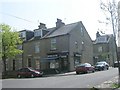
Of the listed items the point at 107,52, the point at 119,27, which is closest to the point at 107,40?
the point at 107,52

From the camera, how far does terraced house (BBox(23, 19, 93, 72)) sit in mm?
42312

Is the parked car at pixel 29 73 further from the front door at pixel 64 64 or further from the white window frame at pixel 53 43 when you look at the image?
the white window frame at pixel 53 43

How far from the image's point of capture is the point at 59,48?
43.6 m

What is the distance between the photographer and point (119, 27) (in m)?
16.9

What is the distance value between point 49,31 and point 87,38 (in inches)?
296

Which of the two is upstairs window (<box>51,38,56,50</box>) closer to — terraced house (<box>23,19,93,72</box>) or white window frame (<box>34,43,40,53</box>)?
terraced house (<box>23,19,93,72</box>)

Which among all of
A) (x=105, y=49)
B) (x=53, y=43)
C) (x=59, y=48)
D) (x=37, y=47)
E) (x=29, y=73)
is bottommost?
(x=29, y=73)

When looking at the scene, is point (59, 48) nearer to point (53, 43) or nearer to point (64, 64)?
point (53, 43)

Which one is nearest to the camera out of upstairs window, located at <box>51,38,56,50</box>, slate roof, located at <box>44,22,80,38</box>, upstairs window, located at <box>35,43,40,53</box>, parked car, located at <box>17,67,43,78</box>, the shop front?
parked car, located at <box>17,67,43,78</box>

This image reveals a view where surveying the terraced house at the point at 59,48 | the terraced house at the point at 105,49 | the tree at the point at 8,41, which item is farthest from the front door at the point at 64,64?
the terraced house at the point at 105,49

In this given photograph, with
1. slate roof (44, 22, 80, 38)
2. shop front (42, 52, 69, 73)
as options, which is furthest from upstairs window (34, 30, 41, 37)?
shop front (42, 52, 69, 73)

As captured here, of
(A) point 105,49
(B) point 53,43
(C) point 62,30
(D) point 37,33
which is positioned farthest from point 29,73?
(A) point 105,49

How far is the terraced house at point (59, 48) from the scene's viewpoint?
139 feet

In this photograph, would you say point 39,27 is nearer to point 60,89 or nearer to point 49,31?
point 49,31
